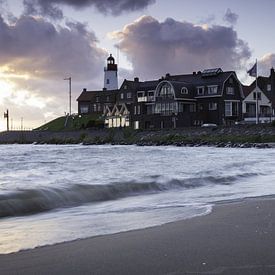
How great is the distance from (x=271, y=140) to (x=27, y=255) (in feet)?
163

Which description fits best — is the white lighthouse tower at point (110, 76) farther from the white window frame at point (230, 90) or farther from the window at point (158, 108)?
the white window frame at point (230, 90)

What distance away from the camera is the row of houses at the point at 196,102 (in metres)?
76.5

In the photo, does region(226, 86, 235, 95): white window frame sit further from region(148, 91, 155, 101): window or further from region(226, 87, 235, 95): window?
region(148, 91, 155, 101): window

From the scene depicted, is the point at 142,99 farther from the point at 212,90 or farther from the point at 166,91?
the point at 212,90

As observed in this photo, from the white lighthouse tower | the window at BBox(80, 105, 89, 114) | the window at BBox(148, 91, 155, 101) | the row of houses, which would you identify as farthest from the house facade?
the window at BBox(80, 105, 89, 114)

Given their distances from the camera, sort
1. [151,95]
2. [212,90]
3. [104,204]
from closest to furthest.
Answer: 1. [104,204]
2. [212,90]
3. [151,95]

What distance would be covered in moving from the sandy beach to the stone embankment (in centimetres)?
4348

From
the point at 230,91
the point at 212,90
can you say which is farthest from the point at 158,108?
the point at 230,91

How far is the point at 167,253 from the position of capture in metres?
5.08

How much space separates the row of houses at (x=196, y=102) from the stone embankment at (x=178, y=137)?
600 cm

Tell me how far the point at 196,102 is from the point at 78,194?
68.6 m

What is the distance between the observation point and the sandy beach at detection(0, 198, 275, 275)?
4480 mm

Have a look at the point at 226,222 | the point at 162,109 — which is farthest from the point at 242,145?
the point at 226,222

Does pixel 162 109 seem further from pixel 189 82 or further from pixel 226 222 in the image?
pixel 226 222
